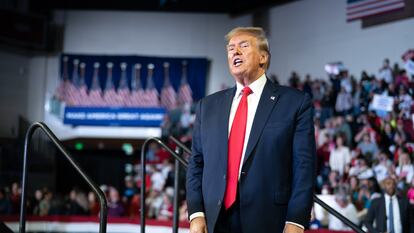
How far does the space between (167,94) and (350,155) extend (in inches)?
353

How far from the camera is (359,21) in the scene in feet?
52.5

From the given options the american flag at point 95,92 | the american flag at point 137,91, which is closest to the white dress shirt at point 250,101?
the american flag at point 137,91

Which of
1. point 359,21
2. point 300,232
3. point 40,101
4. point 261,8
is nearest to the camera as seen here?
point 300,232

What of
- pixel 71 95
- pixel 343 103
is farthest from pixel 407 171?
pixel 71 95

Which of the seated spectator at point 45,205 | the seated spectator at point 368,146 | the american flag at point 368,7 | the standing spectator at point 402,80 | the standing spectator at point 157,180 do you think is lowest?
the seated spectator at point 45,205

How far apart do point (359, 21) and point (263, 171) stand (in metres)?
13.6

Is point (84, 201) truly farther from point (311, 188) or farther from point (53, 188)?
point (311, 188)

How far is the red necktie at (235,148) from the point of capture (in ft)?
10.3

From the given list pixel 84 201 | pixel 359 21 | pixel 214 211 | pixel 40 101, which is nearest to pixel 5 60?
pixel 40 101

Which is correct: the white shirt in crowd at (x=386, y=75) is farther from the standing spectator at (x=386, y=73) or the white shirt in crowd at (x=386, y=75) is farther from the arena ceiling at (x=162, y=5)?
the arena ceiling at (x=162, y=5)

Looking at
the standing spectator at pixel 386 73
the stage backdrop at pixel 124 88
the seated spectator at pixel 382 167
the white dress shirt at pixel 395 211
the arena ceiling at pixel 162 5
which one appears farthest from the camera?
the stage backdrop at pixel 124 88

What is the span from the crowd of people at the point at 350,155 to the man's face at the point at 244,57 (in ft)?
24.6

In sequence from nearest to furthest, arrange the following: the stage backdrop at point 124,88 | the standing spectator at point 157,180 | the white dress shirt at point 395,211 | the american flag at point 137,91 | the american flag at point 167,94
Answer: the white dress shirt at point 395,211 < the standing spectator at point 157,180 < the american flag at point 167,94 < the stage backdrop at point 124,88 < the american flag at point 137,91

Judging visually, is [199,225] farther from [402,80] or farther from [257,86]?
[402,80]
